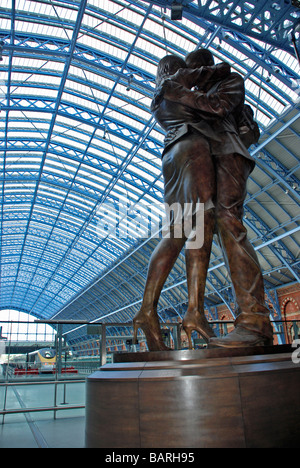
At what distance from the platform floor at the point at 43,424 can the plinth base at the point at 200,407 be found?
1.14 m

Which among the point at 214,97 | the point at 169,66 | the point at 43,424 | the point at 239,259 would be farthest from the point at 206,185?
the point at 43,424

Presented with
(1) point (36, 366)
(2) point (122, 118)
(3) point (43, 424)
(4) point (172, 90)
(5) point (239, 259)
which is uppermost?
(2) point (122, 118)

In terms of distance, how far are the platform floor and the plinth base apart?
1.14m

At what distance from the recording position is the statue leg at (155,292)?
3.15m

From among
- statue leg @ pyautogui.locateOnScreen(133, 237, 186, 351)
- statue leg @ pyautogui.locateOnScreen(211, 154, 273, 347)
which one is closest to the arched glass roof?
statue leg @ pyautogui.locateOnScreen(211, 154, 273, 347)

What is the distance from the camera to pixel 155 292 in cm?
322

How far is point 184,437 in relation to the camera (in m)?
2.07

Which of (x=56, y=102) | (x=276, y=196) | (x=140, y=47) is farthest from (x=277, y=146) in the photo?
(x=56, y=102)

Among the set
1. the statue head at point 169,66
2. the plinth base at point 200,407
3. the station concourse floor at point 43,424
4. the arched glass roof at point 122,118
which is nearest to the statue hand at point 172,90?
the statue head at point 169,66

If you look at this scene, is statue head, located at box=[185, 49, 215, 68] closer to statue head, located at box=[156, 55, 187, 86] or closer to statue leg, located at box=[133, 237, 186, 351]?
statue head, located at box=[156, 55, 187, 86]

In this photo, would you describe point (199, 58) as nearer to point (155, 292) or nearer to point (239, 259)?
point (239, 259)

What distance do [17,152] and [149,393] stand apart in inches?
1037

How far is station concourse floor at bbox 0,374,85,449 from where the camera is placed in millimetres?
3435

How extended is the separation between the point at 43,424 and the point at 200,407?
3467 millimetres
